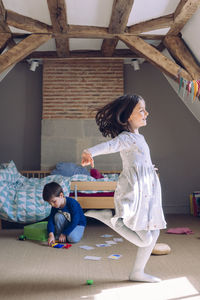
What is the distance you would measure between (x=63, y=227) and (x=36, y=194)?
751 millimetres

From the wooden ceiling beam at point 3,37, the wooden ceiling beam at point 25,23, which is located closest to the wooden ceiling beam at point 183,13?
the wooden ceiling beam at point 25,23

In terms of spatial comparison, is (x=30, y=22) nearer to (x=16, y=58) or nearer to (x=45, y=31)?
(x=45, y=31)

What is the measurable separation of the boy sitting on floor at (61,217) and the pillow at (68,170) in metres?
1.74

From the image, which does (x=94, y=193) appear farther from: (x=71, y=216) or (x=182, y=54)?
(x=182, y=54)

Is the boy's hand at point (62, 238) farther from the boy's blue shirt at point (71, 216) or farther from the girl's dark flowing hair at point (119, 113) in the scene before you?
the girl's dark flowing hair at point (119, 113)

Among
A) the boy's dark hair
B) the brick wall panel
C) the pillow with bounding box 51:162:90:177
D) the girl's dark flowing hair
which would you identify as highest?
the brick wall panel

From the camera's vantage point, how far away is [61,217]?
3.48 meters

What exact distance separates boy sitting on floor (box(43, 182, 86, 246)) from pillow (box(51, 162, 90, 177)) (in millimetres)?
1742

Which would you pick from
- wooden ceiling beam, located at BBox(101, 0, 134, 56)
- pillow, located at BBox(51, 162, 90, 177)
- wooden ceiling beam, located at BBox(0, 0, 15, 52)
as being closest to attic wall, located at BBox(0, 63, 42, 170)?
pillow, located at BBox(51, 162, 90, 177)

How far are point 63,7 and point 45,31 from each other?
2.22ft

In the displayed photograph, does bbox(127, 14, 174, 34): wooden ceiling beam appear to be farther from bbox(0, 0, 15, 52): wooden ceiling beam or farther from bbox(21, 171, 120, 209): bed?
bbox(21, 171, 120, 209): bed

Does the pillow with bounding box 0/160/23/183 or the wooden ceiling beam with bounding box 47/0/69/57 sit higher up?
the wooden ceiling beam with bounding box 47/0/69/57

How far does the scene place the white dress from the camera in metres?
2.02

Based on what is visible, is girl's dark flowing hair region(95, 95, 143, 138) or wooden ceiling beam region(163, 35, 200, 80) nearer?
girl's dark flowing hair region(95, 95, 143, 138)
